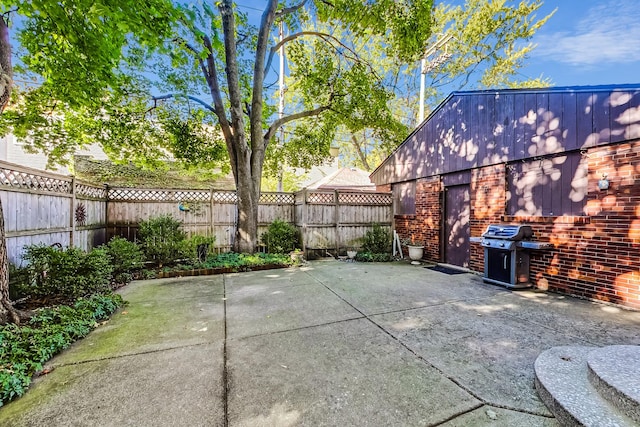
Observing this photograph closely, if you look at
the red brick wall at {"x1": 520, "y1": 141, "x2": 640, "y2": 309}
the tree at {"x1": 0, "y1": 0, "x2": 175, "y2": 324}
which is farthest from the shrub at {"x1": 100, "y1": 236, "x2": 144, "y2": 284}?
the red brick wall at {"x1": 520, "y1": 141, "x2": 640, "y2": 309}

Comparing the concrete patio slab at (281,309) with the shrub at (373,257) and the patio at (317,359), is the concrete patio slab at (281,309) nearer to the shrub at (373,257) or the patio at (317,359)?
the patio at (317,359)

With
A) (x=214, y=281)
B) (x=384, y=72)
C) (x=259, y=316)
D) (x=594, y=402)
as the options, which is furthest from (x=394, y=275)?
(x=384, y=72)

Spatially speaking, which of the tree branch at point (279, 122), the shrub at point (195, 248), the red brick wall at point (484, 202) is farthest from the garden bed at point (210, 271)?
the red brick wall at point (484, 202)

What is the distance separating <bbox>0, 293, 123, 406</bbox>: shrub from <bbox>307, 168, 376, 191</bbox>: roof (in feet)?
26.1

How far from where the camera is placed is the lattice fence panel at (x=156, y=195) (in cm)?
667

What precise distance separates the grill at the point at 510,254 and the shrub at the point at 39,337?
591 centimetres

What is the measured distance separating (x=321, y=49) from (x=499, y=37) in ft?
33.4

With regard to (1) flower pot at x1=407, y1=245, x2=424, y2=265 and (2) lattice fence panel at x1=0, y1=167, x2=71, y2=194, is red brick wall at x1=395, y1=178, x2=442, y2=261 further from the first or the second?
(2) lattice fence panel at x1=0, y1=167, x2=71, y2=194

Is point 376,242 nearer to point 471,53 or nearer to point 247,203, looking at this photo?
point 247,203

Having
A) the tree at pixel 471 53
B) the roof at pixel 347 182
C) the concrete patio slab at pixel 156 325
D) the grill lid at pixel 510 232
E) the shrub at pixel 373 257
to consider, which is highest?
the tree at pixel 471 53

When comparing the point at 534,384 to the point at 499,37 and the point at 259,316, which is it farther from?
the point at 499,37

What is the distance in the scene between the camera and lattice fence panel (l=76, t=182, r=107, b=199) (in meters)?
5.29

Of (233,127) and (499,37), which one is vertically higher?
(499,37)

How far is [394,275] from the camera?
568 cm
